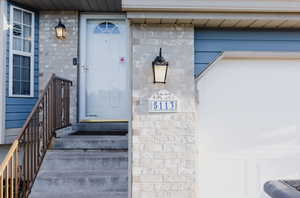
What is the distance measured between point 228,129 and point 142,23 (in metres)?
Answer: 1.66

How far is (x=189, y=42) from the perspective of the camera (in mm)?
3023

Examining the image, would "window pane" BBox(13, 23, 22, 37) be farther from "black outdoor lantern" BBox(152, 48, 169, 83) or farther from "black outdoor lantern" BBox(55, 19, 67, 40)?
"black outdoor lantern" BBox(152, 48, 169, 83)

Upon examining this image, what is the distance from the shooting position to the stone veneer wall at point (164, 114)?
297 centimetres

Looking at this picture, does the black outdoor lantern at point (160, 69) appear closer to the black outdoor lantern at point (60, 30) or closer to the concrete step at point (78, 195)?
the concrete step at point (78, 195)

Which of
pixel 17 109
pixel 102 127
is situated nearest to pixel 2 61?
pixel 17 109

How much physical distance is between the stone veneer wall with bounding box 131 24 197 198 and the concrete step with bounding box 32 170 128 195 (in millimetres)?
467

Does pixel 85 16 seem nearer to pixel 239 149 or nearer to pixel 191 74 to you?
pixel 191 74

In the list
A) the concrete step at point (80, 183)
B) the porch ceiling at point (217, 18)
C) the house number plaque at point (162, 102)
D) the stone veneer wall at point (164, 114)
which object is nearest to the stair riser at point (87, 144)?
the concrete step at point (80, 183)

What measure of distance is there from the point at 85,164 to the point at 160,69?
1.73 metres

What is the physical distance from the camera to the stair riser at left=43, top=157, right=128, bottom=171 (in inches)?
139

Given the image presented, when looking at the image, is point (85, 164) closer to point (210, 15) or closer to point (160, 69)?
point (160, 69)

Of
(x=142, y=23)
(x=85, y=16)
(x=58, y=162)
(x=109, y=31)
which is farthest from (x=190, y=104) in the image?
(x=85, y=16)

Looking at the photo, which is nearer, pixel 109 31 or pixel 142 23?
pixel 142 23

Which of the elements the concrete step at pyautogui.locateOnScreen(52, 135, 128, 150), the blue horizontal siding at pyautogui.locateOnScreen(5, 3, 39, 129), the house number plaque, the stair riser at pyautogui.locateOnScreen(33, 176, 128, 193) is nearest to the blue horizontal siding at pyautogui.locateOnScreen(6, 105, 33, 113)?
the blue horizontal siding at pyautogui.locateOnScreen(5, 3, 39, 129)
